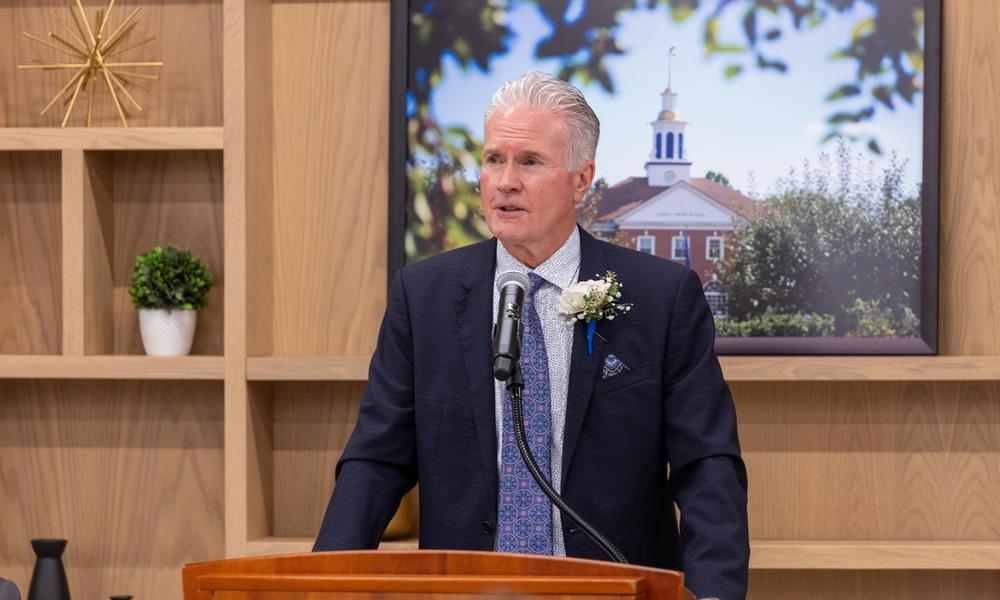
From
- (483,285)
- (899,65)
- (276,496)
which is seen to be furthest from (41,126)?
(899,65)

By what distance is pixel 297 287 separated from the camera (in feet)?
9.82

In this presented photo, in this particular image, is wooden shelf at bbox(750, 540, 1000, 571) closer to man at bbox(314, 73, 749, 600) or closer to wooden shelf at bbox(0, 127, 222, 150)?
man at bbox(314, 73, 749, 600)

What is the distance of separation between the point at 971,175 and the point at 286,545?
187 centimetres

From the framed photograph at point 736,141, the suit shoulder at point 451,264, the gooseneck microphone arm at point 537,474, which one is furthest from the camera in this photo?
the framed photograph at point 736,141

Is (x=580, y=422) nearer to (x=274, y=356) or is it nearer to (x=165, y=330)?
(x=274, y=356)

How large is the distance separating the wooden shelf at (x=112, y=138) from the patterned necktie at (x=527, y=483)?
3.89 ft

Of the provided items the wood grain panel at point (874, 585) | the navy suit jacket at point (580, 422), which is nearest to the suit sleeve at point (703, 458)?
the navy suit jacket at point (580, 422)

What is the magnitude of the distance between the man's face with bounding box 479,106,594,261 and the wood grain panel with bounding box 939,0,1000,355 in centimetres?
129

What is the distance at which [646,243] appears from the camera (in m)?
2.88

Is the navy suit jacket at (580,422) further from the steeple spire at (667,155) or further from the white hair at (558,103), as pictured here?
the steeple spire at (667,155)

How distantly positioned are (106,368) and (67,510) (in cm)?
50

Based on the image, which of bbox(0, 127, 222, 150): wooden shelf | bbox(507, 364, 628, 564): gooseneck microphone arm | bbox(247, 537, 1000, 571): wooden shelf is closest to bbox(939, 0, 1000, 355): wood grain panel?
bbox(247, 537, 1000, 571): wooden shelf

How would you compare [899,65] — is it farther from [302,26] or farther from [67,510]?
[67,510]

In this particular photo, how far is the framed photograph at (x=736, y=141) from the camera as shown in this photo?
9.27ft
